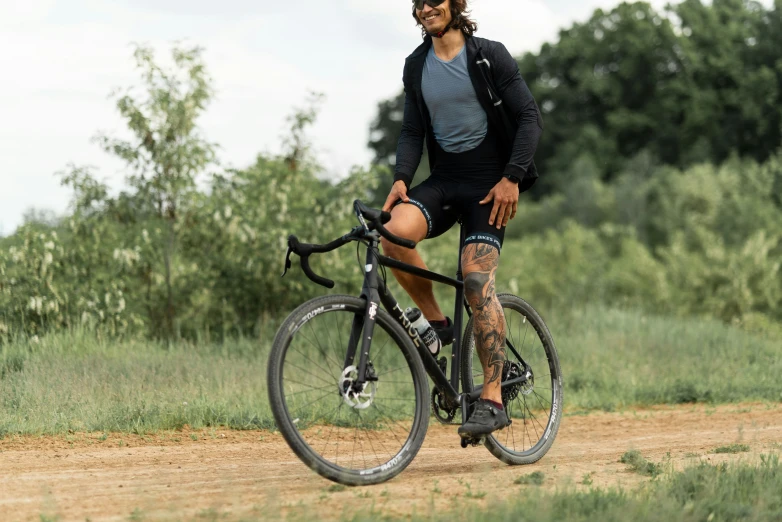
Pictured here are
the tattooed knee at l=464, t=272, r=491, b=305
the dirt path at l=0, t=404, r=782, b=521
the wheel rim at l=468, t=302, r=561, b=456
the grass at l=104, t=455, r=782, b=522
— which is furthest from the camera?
the wheel rim at l=468, t=302, r=561, b=456

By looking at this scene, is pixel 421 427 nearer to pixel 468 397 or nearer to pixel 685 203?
pixel 468 397

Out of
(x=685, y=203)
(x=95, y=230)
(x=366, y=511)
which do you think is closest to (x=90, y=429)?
(x=366, y=511)

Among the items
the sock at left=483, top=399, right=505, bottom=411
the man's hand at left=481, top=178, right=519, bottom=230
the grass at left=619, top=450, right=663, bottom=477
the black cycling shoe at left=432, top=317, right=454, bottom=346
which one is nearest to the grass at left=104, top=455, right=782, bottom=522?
the grass at left=619, top=450, right=663, bottom=477

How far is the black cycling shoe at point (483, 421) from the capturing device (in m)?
5.75

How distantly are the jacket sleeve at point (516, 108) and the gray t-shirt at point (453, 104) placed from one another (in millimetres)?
156

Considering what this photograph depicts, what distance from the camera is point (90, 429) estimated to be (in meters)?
7.42

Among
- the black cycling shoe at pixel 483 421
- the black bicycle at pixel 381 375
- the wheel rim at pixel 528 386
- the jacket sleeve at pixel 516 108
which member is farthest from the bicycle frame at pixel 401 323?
the jacket sleeve at pixel 516 108

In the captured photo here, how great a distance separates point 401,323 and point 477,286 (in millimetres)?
536

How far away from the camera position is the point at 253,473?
5.82 m

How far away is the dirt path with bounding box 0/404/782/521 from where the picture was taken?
15.6ft

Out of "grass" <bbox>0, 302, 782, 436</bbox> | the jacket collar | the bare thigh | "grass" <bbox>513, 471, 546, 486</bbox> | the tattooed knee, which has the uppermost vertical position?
the jacket collar

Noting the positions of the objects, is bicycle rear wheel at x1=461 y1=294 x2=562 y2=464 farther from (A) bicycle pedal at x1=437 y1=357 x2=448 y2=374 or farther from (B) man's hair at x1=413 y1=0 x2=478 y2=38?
(B) man's hair at x1=413 y1=0 x2=478 y2=38

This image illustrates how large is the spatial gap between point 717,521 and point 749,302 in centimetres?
1998

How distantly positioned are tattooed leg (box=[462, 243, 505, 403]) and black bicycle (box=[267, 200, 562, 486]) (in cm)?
12
